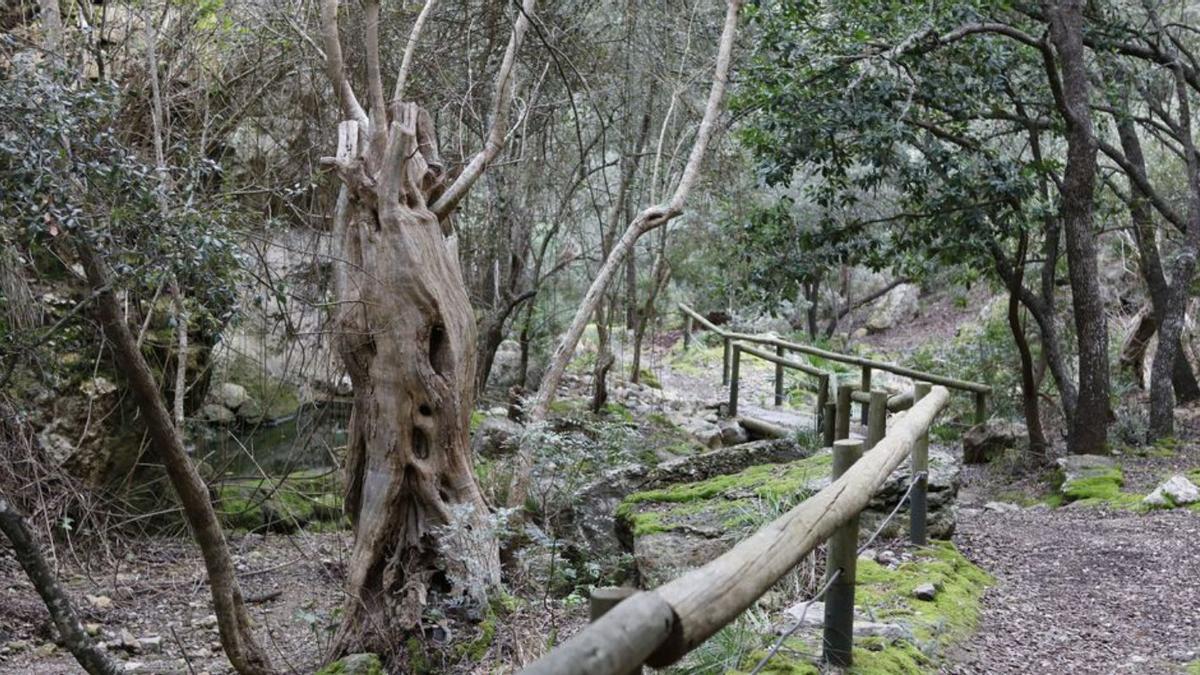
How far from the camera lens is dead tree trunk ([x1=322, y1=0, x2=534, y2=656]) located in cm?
710

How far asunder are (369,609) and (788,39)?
21.5ft

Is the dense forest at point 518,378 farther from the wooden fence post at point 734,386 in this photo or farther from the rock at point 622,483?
the wooden fence post at point 734,386

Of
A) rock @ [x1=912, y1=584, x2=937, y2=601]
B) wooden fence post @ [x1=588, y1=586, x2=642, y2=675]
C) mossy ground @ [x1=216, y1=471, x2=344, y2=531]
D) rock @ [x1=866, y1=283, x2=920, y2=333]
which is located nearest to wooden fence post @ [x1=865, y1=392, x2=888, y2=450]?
rock @ [x1=912, y1=584, x2=937, y2=601]

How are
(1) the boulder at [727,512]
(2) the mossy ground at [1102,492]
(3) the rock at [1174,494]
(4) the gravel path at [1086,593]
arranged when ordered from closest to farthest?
1. (4) the gravel path at [1086,593]
2. (1) the boulder at [727,512]
3. (3) the rock at [1174,494]
4. (2) the mossy ground at [1102,492]

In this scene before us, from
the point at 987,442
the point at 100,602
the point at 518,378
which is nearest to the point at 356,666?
the point at 100,602

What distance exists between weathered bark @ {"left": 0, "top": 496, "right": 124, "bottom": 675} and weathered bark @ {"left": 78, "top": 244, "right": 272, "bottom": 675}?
86 cm

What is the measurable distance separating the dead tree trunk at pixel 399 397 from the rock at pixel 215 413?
162 inches

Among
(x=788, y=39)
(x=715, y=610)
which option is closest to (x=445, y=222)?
(x=788, y=39)

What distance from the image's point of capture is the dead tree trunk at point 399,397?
7098 mm

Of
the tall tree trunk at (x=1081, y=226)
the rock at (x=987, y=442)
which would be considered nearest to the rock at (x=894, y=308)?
the rock at (x=987, y=442)

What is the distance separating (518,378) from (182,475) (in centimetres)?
1060

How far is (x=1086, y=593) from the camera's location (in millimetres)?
5996

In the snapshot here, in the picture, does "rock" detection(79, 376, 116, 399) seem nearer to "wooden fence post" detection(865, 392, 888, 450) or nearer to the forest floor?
the forest floor

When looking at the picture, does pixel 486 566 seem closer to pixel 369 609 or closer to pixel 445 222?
pixel 369 609
